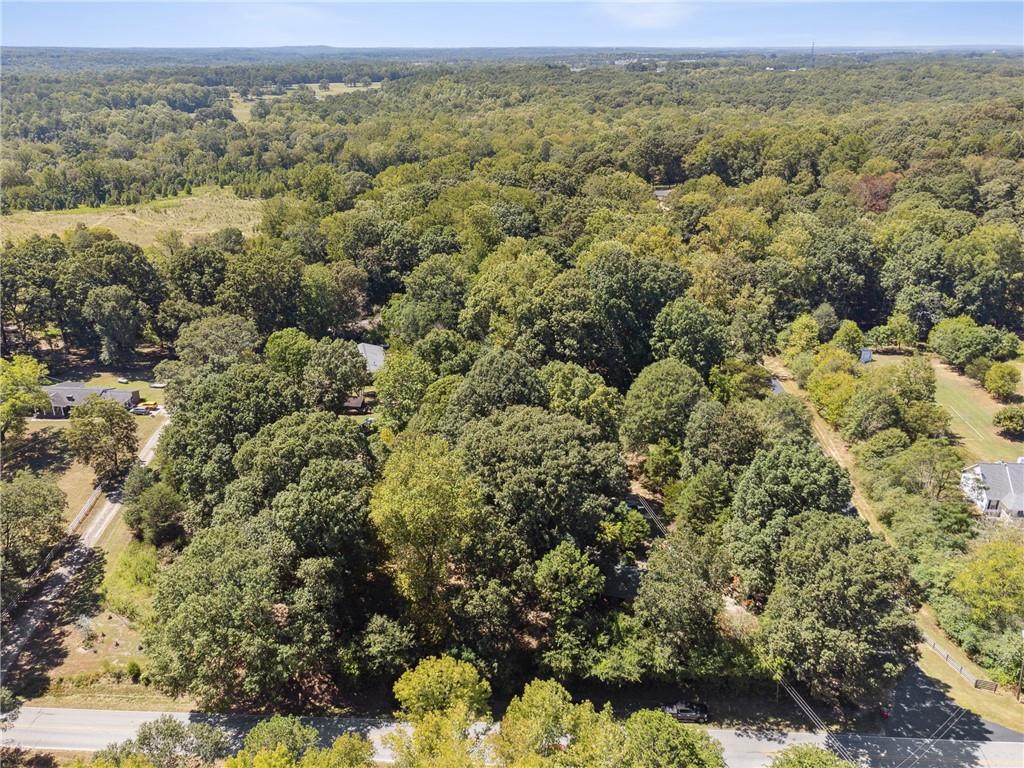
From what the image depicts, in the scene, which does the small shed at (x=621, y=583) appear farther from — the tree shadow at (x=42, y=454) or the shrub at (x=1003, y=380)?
the shrub at (x=1003, y=380)

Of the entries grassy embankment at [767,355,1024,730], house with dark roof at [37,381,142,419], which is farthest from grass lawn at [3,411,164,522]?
grassy embankment at [767,355,1024,730]

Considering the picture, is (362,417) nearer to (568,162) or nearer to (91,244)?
(91,244)

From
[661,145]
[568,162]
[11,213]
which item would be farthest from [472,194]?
[11,213]

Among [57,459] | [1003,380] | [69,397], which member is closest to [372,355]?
[69,397]

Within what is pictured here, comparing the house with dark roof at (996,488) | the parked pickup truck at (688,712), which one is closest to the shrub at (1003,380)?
the house with dark roof at (996,488)

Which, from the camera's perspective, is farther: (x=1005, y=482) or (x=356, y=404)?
(x=356, y=404)

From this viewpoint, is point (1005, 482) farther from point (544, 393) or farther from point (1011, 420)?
point (544, 393)
